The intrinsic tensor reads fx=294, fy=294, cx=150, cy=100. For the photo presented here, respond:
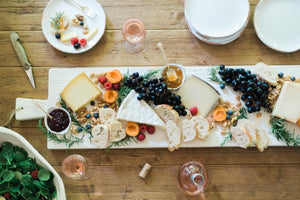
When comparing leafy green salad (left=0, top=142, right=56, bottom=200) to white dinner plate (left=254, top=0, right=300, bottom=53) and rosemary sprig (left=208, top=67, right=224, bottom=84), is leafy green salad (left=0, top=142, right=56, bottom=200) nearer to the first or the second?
rosemary sprig (left=208, top=67, right=224, bottom=84)

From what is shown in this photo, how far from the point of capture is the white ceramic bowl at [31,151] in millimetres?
1512

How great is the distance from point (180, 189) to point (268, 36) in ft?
3.42

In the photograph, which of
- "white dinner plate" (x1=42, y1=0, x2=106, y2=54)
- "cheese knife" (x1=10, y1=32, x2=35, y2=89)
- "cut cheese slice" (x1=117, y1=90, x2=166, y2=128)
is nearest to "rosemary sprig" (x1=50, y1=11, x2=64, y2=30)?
"white dinner plate" (x1=42, y1=0, x2=106, y2=54)

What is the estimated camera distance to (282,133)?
1.64m

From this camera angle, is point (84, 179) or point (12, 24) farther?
point (12, 24)

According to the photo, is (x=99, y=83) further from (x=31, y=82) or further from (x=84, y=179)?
(x=84, y=179)

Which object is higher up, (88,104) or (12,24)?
(12,24)

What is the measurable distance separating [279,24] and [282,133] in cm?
65

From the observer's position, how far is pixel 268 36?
175 cm

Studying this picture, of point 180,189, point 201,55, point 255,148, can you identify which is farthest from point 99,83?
point 255,148

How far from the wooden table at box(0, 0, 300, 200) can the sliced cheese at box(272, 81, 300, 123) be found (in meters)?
0.21

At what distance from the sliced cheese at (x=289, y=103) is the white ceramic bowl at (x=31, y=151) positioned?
1223 millimetres

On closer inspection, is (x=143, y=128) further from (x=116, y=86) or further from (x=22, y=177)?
(x=22, y=177)

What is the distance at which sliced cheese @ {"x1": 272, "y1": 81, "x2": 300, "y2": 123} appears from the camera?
163cm
